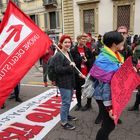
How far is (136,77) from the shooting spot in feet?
10.2

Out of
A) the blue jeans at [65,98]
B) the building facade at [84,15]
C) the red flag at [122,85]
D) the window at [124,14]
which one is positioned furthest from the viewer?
the building facade at [84,15]

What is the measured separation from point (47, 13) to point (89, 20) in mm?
5404

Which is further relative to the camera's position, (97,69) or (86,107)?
(86,107)

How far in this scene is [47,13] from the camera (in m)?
24.0

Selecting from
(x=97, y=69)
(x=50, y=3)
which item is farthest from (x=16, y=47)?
(x=50, y=3)

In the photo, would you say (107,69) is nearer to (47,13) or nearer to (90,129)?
(90,129)

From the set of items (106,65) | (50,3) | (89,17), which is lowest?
(106,65)

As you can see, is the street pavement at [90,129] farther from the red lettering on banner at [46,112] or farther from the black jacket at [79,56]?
the black jacket at [79,56]

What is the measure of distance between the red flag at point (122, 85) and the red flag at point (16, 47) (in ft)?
4.05

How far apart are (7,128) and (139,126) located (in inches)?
91.6

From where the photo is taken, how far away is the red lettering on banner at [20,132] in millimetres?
4031

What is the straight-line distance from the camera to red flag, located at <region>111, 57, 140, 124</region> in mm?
2826

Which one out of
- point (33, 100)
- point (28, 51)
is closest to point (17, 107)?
point (33, 100)

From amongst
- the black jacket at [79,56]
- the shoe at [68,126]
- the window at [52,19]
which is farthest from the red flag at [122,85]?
the window at [52,19]
